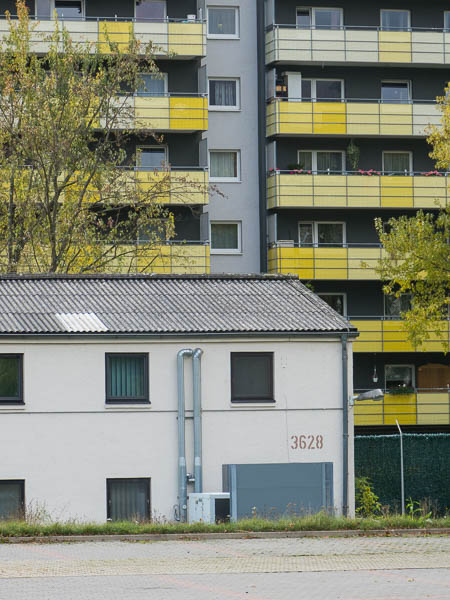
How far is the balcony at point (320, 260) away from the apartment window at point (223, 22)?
8960 millimetres

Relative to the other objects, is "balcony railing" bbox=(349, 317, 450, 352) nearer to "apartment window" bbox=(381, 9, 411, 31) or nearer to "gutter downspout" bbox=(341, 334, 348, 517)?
"apartment window" bbox=(381, 9, 411, 31)

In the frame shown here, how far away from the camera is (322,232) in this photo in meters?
52.6

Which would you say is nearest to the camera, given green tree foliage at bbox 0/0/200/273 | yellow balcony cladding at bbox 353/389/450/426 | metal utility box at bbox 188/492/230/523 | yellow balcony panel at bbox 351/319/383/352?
metal utility box at bbox 188/492/230/523

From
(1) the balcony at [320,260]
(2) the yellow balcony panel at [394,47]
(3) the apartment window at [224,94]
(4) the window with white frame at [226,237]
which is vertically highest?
(2) the yellow balcony panel at [394,47]

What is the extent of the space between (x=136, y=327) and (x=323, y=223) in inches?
1024

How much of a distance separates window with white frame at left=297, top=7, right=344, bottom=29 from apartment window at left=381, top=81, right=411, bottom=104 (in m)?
3.16

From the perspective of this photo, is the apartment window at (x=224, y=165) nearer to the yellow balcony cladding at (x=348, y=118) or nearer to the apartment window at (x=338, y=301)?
the yellow balcony cladding at (x=348, y=118)

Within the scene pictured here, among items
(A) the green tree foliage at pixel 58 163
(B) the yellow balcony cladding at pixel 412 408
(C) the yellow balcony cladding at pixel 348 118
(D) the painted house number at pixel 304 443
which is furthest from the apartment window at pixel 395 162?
(D) the painted house number at pixel 304 443

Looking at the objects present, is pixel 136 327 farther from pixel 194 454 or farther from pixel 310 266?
pixel 310 266

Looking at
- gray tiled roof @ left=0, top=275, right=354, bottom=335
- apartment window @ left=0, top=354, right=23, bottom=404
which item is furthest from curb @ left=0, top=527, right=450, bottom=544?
gray tiled roof @ left=0, top=275, right=354, bottom=335

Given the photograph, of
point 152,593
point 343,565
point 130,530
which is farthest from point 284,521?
point 152,593

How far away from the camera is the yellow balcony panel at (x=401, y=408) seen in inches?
1936

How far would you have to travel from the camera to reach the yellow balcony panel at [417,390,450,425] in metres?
49.2

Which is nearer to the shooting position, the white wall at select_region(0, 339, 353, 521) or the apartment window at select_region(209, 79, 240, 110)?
the white wall at select_region(0, 339, 353, 521)
